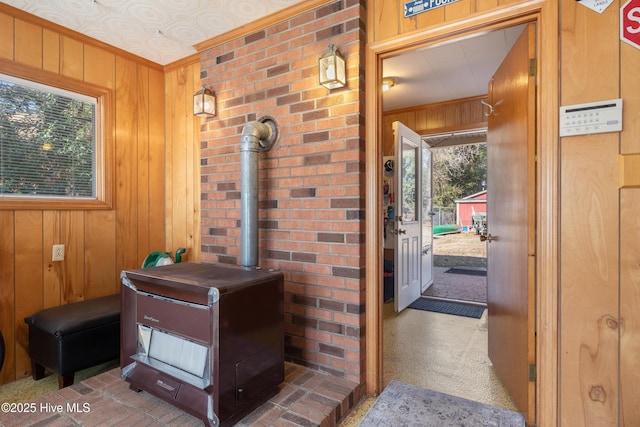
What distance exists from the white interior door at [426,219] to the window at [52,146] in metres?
3.39

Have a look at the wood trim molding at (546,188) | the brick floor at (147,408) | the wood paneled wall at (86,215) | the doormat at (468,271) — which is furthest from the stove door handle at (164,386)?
the doormat at (468,271)

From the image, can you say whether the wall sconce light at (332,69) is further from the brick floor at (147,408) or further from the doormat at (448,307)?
the doormat at (448,307)

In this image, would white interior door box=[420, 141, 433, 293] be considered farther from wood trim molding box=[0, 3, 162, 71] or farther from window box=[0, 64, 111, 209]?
window box=[0, 64, 111, 209]

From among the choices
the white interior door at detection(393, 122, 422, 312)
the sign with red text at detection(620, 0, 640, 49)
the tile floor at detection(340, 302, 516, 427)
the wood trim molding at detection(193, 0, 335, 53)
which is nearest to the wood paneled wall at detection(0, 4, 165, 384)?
the wood trim molding at detection(193, 0, 335, 53)

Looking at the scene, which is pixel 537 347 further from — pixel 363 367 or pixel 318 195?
pixel 318 195

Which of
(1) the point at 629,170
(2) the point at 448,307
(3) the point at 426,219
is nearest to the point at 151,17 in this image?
(1) the point at 629,170

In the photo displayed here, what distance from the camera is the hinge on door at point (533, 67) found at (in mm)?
1605

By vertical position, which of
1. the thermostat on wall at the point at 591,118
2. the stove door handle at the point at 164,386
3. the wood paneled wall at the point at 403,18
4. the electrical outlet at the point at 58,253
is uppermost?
the wood paneled wall at the point at 403,18

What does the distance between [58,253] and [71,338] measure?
718mm

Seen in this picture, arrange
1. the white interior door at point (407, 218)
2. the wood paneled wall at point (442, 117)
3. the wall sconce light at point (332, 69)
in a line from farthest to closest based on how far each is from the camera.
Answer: the wood paneled wall at point (442, 117), the white interior door at point (407, 218), the wall sconce light at point (332, 69)

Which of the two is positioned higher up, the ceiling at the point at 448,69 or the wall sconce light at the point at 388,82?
the ceiling at the point at 448,69

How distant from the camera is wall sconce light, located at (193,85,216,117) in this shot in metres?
2.41

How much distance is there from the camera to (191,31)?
236 centimetres

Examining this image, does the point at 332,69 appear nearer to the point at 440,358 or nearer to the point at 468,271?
the point at 440,358
